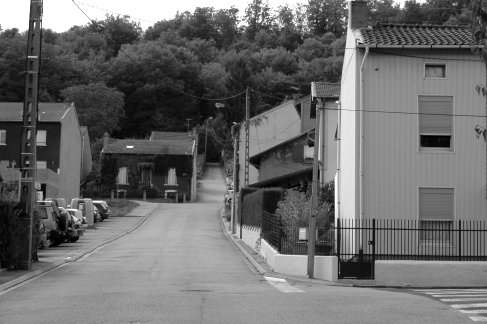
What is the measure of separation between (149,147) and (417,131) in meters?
62.9

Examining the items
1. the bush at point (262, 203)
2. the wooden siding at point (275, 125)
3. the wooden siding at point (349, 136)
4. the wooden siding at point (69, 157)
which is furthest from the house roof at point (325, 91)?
the wooden siding at point (69, 157)

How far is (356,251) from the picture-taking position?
22.8 metres

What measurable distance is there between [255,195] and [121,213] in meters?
31.8

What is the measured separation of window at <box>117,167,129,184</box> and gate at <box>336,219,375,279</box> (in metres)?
61.9

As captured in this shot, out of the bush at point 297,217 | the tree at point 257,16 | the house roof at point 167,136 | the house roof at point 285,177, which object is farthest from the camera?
the tree at point 257,16

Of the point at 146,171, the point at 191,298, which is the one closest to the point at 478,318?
the point at 191,298

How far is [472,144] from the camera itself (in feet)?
79.3

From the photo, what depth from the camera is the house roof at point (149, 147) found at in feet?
275

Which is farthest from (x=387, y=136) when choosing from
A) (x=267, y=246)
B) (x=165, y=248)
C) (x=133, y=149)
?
(x=133, y=149)

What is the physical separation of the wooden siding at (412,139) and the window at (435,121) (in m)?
0.19

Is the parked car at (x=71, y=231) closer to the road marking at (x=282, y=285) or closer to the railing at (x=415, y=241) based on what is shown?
the railing at (x=415, y=241)

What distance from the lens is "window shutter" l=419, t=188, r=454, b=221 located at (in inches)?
938

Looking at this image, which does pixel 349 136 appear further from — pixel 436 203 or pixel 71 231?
pixel 71 231

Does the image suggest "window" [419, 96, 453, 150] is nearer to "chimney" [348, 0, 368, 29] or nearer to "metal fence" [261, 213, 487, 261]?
"metal fence" [261, 213, 487, 261]
